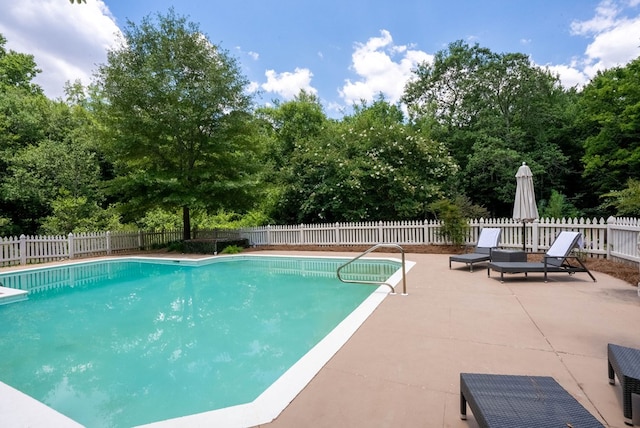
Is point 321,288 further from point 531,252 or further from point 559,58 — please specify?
point 559,58

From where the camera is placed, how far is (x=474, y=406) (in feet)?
6.01

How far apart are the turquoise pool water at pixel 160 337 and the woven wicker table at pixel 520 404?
78.3 inches

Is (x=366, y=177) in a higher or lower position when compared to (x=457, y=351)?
higher

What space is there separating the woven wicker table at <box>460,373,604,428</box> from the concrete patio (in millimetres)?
315

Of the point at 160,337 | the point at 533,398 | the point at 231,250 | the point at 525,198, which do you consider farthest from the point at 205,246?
the point at 533,398

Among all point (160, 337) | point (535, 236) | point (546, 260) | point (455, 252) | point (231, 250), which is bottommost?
point (160, 337)

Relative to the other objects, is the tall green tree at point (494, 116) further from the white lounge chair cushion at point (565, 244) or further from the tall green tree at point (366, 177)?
the white lounge chair cushion at point (565, 244)

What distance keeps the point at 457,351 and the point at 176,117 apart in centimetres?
1326

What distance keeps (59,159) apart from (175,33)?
9070 mm

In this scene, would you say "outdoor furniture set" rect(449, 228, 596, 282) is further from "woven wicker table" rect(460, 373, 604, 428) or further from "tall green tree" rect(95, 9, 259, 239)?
"tall green tree" rect(95, 9, 259, 239)

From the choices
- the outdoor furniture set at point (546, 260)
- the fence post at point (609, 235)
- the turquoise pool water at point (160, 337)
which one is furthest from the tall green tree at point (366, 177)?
the outdoor furniture set at point (546, 260)

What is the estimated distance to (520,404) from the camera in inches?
70.6

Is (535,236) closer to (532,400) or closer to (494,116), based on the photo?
(532,400)

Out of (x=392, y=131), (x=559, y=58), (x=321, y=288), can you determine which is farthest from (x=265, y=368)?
(x=559, y=58)
